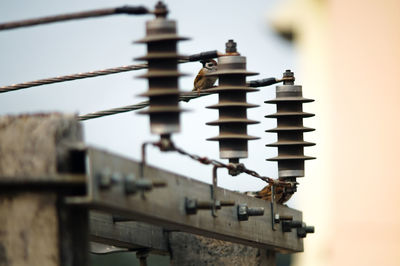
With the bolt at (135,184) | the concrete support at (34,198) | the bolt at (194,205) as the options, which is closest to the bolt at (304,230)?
the bolt at (194,205)

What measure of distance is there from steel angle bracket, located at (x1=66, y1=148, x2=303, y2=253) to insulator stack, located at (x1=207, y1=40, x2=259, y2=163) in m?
0.30

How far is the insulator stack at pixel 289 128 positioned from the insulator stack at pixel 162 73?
363 cm

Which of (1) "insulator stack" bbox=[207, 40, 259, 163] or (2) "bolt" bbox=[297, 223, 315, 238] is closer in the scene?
(1) "insulator stack" bbox=[207, 40, 259, 163]

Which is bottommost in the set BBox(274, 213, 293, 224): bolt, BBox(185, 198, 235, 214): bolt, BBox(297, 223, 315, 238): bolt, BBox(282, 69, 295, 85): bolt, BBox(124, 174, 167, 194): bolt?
BBox(297, 223, 315, 238): bolt

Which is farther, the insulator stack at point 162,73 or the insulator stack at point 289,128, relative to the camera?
the insulator stack at point 289,128

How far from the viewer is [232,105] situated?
486 inches

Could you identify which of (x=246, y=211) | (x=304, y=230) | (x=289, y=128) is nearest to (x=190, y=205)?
(x=246, y=211)

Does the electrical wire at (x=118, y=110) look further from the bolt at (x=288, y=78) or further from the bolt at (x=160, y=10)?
the bolt at (x=160, y=10)

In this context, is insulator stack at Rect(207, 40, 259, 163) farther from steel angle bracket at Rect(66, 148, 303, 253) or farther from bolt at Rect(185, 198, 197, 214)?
bolt at Rect(185, 198, 197, 214)

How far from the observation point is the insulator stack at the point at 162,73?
10211 millimetres

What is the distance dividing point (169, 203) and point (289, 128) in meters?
3.54

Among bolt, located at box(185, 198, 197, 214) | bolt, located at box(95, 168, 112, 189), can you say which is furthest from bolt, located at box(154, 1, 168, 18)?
bolt, located at box(95, 168, 112, 189)

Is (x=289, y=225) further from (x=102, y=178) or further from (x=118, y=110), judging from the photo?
(x=102, y=178)

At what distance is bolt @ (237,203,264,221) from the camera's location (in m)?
12.4
